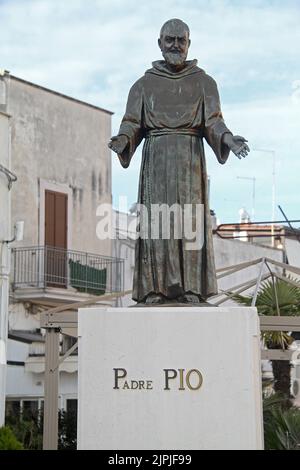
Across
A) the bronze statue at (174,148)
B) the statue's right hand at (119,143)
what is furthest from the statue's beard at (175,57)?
the statue's right hand at (119,143)

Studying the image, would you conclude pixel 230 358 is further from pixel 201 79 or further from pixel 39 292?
pixel 39 292

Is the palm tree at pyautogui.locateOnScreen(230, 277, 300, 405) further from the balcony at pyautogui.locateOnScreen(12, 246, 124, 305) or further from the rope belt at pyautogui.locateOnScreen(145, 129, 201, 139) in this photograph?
the rope belt at pyautogui.locateOnScreen(145, 129, 201, 139)

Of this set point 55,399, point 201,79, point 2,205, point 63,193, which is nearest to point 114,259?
point 63,193

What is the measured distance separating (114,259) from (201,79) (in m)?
20.6

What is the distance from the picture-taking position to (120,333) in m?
8.62

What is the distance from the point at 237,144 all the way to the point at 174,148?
1.69ft

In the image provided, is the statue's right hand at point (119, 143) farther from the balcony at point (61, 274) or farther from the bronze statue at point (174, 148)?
the balcony at point (61, 274)

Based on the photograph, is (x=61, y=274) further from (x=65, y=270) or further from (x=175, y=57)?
(x=175, y=57)

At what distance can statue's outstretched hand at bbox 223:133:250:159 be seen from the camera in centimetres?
916

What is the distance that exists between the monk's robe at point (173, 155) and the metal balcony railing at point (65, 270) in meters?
17.7

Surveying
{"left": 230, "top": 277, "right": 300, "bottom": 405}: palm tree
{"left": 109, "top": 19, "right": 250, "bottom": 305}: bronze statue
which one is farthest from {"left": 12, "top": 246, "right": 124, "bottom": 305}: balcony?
{"left": 109, "top": 19, "right": 250, "bottom": 305}: bronze statue

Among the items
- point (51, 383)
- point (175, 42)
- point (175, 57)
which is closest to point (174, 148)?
point (175, 57)

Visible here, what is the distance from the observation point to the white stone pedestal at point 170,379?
8.43 meters
